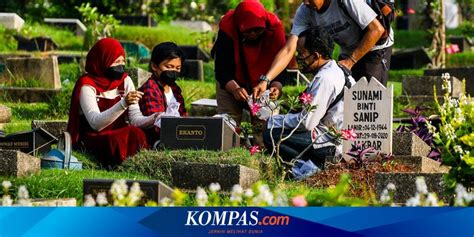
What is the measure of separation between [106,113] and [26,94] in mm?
4994

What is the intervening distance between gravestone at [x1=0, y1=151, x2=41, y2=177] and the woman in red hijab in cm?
255

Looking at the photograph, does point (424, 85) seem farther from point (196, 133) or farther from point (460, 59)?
point (460, 59)

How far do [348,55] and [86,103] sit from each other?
1946 mm

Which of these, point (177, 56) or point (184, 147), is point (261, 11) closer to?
point (177, 56)

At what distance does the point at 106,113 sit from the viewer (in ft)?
36.9

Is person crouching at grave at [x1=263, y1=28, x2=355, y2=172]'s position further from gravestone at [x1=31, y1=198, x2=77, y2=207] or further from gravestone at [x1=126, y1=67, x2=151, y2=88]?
gravestone at [x1=126, y1=67, x2=151, y2=88]

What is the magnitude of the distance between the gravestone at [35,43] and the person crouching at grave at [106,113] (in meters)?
9.87

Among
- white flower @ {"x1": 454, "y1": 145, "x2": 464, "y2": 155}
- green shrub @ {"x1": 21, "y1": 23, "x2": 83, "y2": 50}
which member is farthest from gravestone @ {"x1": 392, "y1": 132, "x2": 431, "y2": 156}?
green shrub @ {"x1": 21, "y1": 23, "x2": 83, "y2": 50}

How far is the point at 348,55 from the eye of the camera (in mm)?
11750

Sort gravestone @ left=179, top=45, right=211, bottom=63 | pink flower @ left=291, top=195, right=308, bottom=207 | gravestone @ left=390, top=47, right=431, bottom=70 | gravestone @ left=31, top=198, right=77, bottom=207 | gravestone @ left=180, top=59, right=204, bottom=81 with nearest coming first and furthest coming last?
pink flower @ left=291, top=195, right=308, bottom=207 → gravestone @ left=31, top=198, right=77, bottom=207 → gravestone @ left=180, top=59, right=204, bottom=81 → gravestone @ left=179, top=45, right=211, bottom=63 → gravestone @ left=390, top=47, right=431, bottom=70

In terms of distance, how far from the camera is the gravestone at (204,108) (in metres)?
14.3

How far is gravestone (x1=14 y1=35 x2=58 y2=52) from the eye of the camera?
2153 centimetres

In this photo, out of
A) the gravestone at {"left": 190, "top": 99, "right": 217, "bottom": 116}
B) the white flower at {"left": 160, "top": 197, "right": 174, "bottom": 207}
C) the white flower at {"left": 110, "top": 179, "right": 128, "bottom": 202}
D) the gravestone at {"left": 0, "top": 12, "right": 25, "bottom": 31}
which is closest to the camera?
the white flower at {"left": 110, "top": 179, "right": 128, "bottom": 202}

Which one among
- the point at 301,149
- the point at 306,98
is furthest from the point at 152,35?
the point at 306,98
